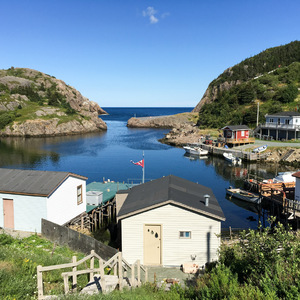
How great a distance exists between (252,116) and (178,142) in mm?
25151

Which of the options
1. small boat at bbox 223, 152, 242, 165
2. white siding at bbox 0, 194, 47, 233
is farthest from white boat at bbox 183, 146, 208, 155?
white siding at bbox 0, 194, 47, 233

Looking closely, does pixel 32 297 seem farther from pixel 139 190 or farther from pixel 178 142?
pixel 178 142

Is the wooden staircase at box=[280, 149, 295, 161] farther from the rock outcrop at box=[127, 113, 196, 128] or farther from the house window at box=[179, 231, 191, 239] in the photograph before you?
the rock outcrop at box=[127, 113, 196, 128]

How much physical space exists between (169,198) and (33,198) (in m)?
11.4

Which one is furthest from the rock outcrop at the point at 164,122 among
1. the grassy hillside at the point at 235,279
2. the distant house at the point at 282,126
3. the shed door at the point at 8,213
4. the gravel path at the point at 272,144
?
the grassy hillside at the point at 235,279

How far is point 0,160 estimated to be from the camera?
68.1 m

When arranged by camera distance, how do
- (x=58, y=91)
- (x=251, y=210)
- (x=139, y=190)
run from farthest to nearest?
(x=58, y=91) < (x=251, y=210) < (x=139, y=190)

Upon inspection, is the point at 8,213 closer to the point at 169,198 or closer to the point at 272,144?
the point at 169,198

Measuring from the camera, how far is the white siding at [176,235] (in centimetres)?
1855

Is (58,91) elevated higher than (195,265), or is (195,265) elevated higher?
(58,91)

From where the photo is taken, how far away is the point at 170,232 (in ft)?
61.4

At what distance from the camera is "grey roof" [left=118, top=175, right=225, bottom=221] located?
18438 millimetres

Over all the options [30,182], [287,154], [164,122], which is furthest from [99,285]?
[164,122]

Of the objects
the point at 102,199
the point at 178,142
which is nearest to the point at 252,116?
the point at 178,142
